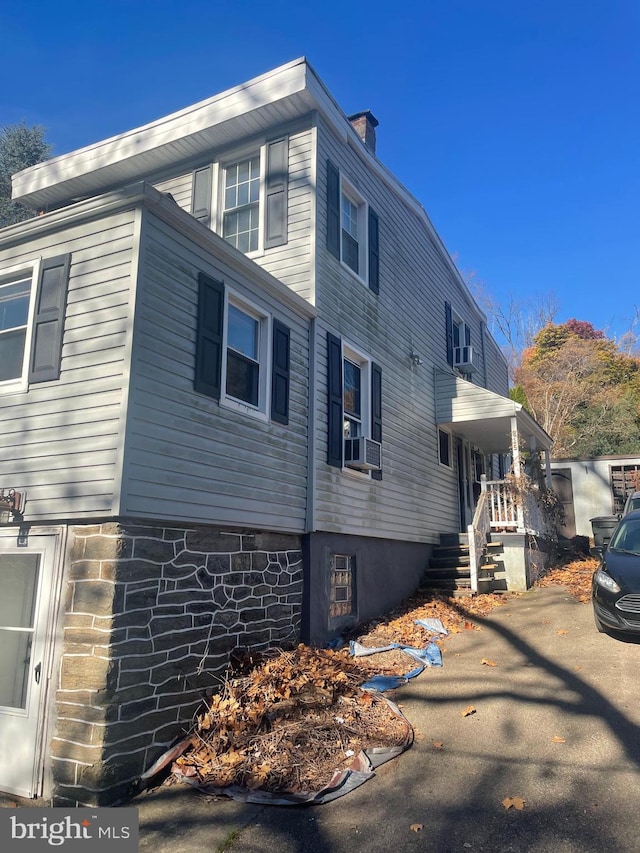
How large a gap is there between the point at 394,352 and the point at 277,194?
143 inches

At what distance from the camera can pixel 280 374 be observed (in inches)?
317

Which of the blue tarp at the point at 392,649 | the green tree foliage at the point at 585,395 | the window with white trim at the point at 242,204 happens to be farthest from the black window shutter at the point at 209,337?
the green tree foliage at the point at 585,395

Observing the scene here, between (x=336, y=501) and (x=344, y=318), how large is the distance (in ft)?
9.58

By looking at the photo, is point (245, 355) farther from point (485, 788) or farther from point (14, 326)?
point (485, 788)

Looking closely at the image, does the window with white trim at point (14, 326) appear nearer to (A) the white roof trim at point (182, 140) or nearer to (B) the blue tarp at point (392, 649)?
(A) the white roof trim at point (182, 140)

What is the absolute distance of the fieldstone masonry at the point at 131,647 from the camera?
16.8 ft

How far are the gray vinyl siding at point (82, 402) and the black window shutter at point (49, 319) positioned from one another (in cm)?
8

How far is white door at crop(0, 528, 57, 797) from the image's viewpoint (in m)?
5.45

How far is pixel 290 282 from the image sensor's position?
929cm

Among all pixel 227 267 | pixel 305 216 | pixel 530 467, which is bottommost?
pixel 530 467

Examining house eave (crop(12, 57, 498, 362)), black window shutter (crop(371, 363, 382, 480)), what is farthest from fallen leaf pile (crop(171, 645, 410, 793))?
house eave (crop(12, 57, 498, 362))

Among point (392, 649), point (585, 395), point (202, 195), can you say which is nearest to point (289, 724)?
point (392, 649)

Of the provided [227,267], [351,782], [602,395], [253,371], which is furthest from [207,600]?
[602,395]

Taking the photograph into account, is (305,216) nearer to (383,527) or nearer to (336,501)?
(336,501)
